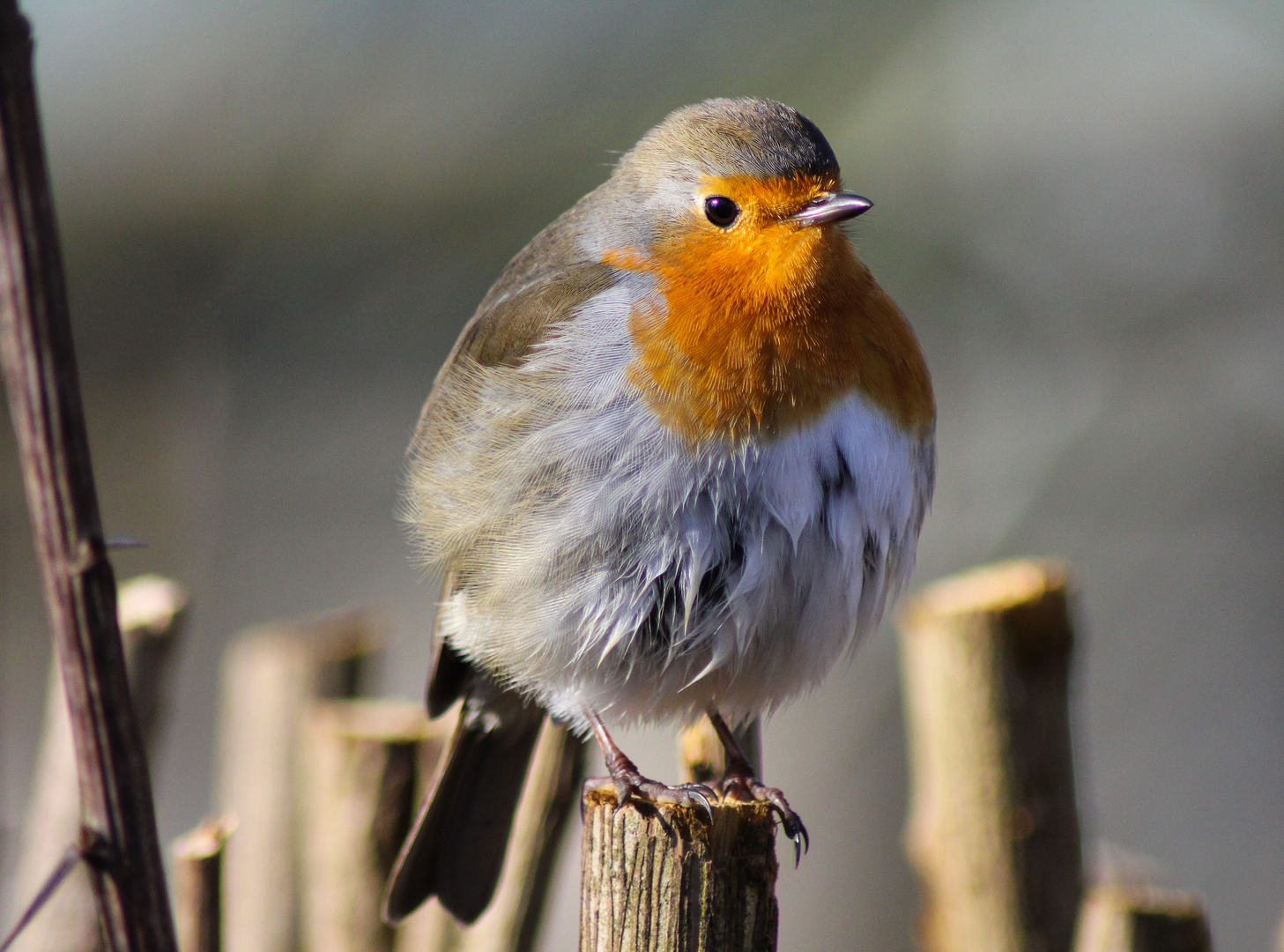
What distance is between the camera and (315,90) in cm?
629

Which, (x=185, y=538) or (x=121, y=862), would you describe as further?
(x=185, y=538)

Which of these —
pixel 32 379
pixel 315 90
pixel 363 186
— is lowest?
pixel 32 379

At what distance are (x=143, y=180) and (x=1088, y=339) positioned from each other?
4832 millimetres

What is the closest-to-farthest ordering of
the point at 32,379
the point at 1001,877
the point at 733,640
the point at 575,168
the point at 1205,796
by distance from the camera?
the point at 32,379 → the point at 733,640 → the point at 1001,877 → the point at 1205,796 → the point at 575,168

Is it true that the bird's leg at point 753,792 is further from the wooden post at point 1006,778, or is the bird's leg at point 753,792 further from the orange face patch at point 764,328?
the orange face patch at point 764,328

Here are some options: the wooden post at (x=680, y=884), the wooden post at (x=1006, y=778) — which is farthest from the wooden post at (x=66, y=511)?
the wooden post at (x=1006, y=778)

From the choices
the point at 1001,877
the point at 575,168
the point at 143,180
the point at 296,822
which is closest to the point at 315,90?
the point at 143,180

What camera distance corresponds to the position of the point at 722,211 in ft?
7.68

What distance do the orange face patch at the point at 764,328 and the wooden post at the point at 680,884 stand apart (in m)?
0.71

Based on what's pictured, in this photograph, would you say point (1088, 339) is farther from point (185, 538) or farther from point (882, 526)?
point (185, 538)

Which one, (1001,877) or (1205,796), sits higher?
(1001,877)

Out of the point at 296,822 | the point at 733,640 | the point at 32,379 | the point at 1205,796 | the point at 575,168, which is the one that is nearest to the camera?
the point at 32,379

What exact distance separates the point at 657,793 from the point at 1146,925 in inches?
35.8

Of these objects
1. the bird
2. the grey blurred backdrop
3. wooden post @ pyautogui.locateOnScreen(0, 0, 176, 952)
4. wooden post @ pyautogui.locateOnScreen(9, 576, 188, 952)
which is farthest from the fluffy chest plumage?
the grey blurred backdrop
